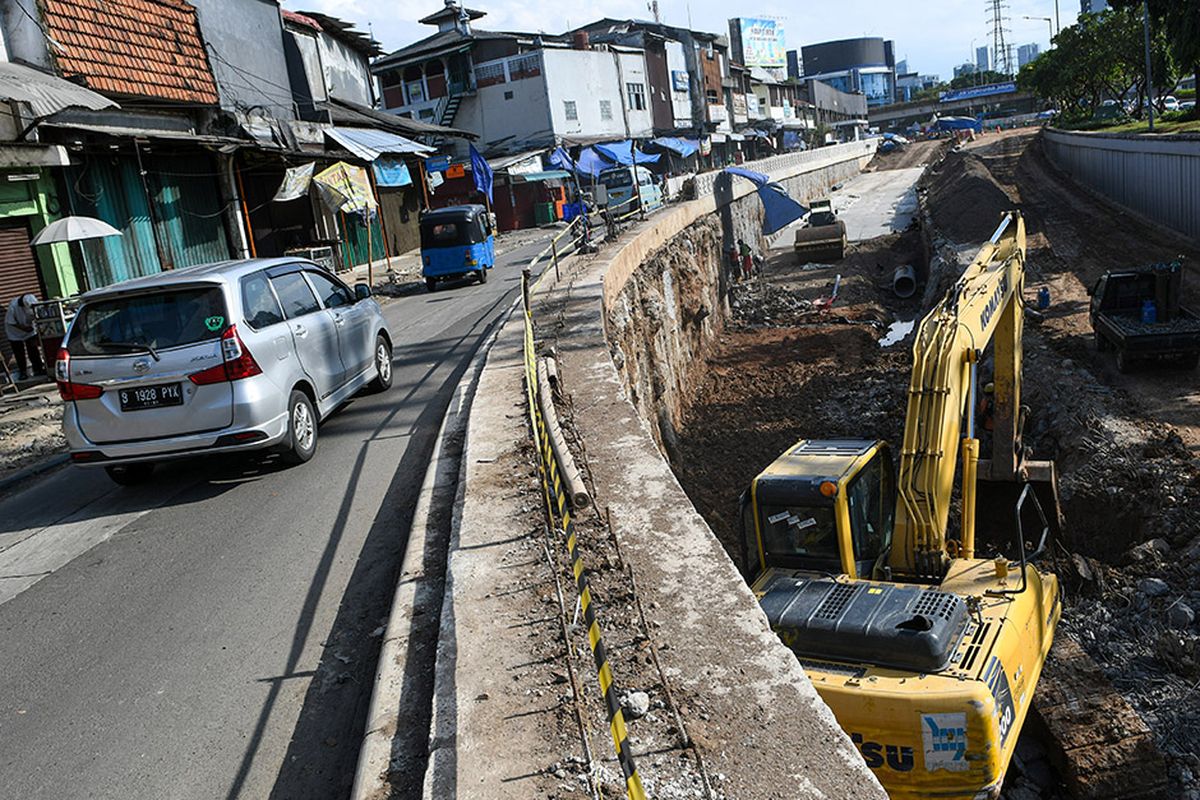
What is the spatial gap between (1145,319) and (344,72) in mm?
27902

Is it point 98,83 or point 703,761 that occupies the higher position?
point 98,83

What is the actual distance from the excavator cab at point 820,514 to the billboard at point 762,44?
9400cm

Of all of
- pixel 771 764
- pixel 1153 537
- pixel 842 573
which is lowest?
pixel 1153 537

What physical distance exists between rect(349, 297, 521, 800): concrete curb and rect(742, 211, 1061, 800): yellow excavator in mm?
2585

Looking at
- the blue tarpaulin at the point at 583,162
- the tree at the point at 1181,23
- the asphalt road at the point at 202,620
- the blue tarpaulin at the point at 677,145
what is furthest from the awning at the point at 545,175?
the asphalt road at the point at 202,620

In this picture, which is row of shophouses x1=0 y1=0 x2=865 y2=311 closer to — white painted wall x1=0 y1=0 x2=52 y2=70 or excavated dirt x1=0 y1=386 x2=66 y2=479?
white painted wall x1=0 y1=0 x2=52 y2=70

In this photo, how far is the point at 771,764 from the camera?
387 cm

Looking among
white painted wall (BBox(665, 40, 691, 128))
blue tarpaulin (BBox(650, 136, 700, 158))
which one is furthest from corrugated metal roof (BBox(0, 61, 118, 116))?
white painted wall (BBox(665, 40, 691, 128))

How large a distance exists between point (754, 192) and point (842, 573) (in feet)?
114

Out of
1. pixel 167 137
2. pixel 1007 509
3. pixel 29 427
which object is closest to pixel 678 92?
pixel 167 137

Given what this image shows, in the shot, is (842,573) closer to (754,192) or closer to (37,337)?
(37,337)

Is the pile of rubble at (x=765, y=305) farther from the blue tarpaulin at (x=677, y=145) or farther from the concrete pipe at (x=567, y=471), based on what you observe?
the blue tarpaulin at (x=677, y=145)

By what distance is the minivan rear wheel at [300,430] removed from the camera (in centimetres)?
872

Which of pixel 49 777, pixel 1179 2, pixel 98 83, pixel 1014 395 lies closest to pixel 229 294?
pixel 49 777
